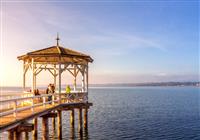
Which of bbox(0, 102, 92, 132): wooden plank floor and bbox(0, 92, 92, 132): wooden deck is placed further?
bbox(0, 92, 92, 132): wooden deck

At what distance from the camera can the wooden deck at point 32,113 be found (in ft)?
43.6

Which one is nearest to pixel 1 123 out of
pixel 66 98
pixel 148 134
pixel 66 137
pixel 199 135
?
pixel 66 98

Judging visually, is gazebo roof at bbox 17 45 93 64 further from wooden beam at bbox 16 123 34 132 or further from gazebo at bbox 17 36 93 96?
wooden beam at bbox 16 123 34 132

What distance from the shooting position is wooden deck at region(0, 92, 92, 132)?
13289 millimetres

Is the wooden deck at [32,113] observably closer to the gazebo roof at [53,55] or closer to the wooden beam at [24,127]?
the wooden beam at [24,127]

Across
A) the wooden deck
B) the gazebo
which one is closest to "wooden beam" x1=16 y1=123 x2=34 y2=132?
the wooden deck

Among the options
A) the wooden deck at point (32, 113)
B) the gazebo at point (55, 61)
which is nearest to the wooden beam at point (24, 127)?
the wooden deck at point (32, 113)

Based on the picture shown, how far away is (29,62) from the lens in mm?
25906

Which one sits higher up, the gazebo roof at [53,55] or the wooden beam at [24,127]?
the gazebo roof at [53,55]

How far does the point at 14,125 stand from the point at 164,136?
1912cm

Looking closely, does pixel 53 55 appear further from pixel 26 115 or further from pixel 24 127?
pixel 24 127

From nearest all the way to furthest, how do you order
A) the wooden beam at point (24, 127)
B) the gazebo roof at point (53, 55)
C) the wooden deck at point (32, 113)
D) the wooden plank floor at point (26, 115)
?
the wooden plank floor at point (26, 115)
the wooden deck at point (32, 113)
the wooden beam at point (24, 127)
the gazebo roof at point (53, 55)

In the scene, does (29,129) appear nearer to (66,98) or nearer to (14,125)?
(14,125)

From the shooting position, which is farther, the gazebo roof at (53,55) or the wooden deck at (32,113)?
the gazebo roof at (53,55)
